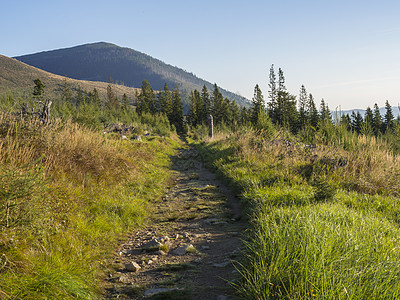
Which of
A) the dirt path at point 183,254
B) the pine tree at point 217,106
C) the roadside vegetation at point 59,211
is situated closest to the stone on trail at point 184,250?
the dirt path at point 183,254

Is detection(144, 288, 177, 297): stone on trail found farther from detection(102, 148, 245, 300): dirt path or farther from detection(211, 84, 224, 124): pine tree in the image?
detection(211, 84, 224, 124): pine tree

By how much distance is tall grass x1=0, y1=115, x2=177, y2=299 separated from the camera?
238 centimetres

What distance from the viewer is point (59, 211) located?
3.61 m

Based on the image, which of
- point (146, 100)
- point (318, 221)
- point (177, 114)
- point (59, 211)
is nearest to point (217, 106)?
point (177, 114)

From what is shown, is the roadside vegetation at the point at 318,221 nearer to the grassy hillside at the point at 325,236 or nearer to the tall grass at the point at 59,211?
the grassy hillside at the point at 325,236

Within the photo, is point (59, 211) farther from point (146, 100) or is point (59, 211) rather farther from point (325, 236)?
point (146, 100)

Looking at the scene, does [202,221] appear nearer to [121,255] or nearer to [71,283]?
[121,255]

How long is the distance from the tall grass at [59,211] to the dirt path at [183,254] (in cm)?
35

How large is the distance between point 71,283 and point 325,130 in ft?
37.3

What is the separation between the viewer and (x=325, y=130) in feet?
36.1

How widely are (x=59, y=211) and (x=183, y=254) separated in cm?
198

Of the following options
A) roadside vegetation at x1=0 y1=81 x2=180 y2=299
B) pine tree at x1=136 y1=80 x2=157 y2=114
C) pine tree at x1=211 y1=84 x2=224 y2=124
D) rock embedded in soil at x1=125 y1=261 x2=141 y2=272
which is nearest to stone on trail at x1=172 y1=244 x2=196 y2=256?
rock embedded in soil at x1=125 y1=261 x2=141 y2=272

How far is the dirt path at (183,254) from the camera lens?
2.67 meters

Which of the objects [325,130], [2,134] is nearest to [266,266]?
[2,134]
